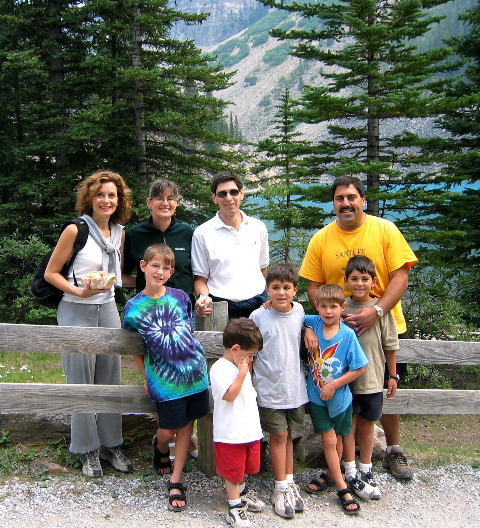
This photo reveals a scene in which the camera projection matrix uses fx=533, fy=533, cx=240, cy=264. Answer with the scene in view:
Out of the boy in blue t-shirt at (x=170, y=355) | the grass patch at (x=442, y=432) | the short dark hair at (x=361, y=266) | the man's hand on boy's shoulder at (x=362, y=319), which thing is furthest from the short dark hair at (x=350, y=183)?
the grass patch at (x=442, y=432)

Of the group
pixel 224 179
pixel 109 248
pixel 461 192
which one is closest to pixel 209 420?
pixel 109 248

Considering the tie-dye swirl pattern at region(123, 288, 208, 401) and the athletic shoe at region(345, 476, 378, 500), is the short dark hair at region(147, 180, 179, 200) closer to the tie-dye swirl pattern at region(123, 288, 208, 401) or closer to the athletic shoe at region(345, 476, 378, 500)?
the tie-dye swirl pattern at region(123, 288, 208, 401)

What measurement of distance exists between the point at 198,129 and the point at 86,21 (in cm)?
478

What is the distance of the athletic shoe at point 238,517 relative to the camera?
11.0ft

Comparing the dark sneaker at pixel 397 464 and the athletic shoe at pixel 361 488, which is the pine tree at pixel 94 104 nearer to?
the dark sneaker at pixel 397 464

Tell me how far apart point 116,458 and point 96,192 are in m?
2.04

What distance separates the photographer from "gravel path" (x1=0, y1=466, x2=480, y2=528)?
3441 mm

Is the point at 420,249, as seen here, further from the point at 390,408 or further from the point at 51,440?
the point at 51,440

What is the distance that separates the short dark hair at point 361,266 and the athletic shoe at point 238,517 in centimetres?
172

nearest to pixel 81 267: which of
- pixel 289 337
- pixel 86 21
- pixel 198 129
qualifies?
pixel 289 337

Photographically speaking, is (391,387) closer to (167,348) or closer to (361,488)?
(361,488)

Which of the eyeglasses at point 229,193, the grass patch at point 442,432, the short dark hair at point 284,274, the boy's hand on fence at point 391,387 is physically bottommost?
the grass patch at point 442,432

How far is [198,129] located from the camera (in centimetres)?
1362

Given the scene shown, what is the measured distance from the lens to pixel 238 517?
3.40 m
